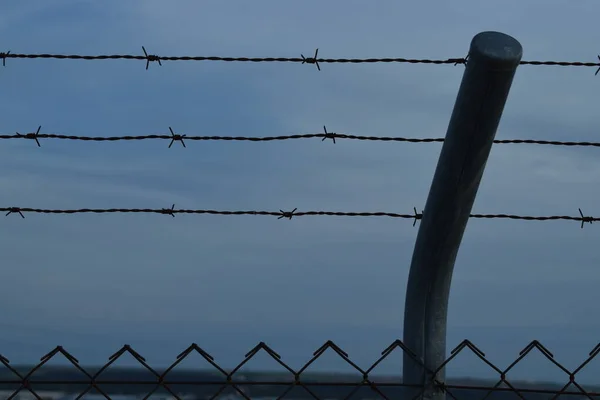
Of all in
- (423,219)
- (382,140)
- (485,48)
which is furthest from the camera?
(382,140)

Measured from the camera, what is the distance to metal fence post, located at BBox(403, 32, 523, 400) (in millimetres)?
2674

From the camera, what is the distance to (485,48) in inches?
105

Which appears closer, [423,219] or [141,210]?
[423,219]

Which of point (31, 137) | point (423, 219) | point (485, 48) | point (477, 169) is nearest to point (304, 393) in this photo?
point (423, 219)

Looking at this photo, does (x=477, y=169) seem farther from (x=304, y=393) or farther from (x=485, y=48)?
(x=304, y=393)

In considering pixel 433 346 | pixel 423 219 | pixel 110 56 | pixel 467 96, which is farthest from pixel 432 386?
pixel 110 56

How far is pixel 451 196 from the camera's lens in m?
2.80

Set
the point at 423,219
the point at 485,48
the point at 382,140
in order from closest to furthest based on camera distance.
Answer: the point at 485,48
the point at 423,219
the point at 382,140

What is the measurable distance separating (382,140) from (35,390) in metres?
1.40

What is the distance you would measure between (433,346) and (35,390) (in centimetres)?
118

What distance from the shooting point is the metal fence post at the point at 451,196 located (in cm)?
267

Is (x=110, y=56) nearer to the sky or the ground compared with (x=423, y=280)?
nearer to the sky

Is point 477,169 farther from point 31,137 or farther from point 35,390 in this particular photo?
point 31,137

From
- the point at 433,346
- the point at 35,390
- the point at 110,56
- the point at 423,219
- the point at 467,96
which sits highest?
the point at 110,56
